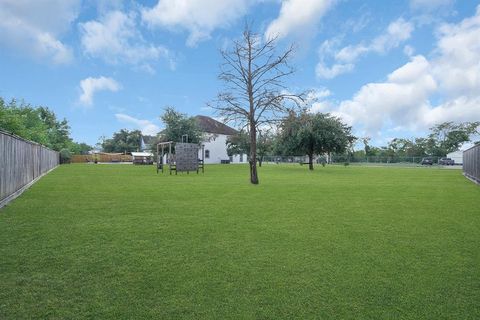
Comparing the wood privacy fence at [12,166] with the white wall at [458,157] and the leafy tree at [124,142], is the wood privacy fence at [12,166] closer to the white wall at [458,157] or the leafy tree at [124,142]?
the white wall at [458,157]

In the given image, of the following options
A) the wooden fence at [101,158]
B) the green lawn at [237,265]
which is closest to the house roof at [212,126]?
the wooden fence at [101,158]

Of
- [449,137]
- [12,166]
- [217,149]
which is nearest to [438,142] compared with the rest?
[449,137]

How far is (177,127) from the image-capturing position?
35.6 meters

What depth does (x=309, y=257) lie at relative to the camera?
174 inches

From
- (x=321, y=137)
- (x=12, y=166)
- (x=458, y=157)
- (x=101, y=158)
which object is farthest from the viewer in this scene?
(x=101, y=158)

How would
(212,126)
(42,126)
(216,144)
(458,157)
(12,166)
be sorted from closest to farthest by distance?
(12,166) < (42,126) < (212,126) < (458,157) < (216,144)

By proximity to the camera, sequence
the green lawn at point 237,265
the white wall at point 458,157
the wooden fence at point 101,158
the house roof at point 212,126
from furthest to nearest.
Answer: the wooden fence at point 101,158 → the white wall at point 458,157 → the house roof at point 212,126 → the green lawn at point 237,265

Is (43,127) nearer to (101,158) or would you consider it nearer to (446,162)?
(101,158)

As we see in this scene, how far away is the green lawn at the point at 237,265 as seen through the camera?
9.87ft

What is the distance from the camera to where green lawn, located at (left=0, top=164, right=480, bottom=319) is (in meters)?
3.01

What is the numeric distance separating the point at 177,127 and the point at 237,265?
32.5 m

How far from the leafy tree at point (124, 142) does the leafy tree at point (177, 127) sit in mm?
52095

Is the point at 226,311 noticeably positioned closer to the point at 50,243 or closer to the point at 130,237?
the point at 130,237

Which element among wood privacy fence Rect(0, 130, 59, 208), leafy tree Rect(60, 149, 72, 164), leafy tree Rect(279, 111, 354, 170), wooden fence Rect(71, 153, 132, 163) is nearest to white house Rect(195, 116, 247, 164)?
wooden fence Rect(71, 153, 132, 163)
